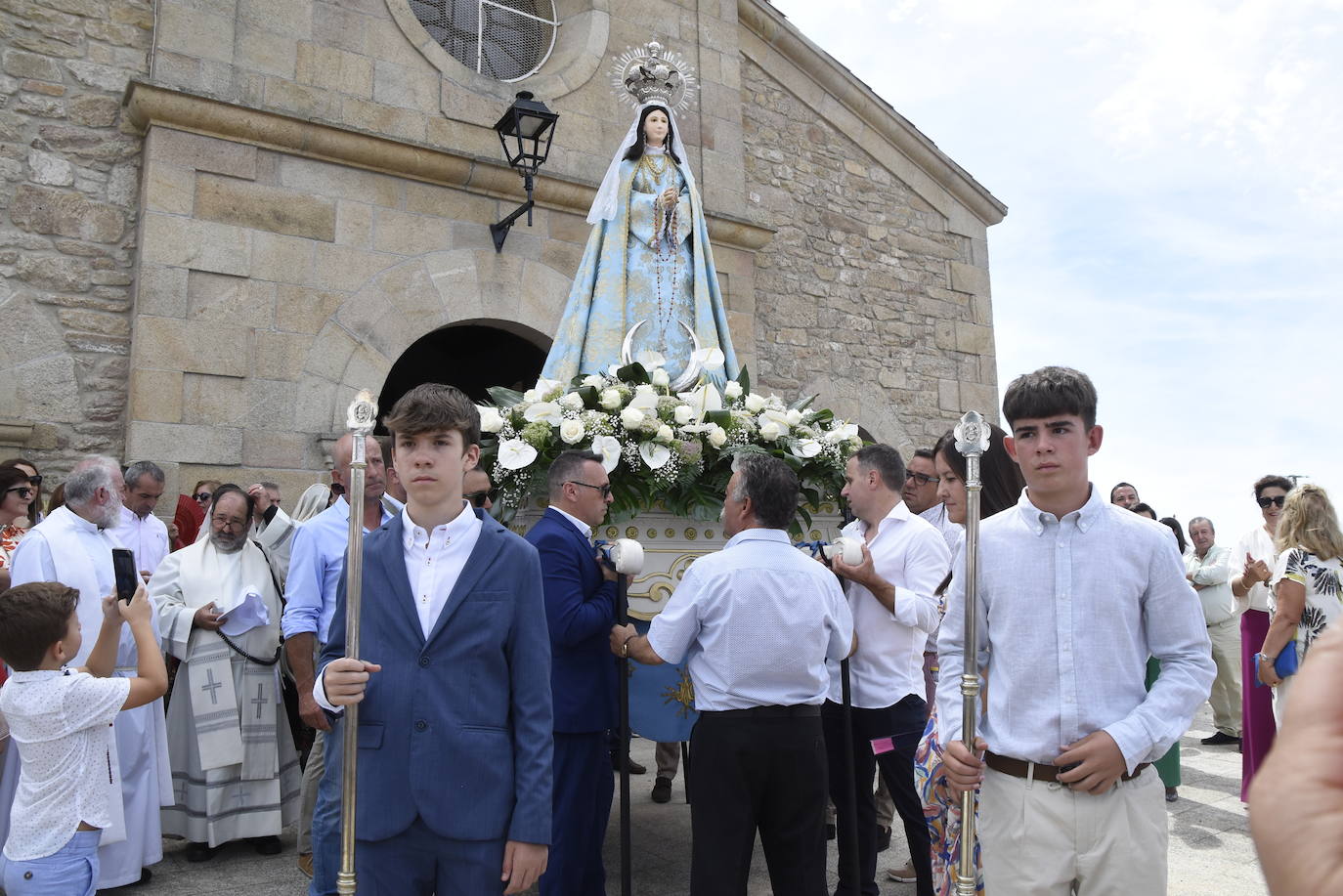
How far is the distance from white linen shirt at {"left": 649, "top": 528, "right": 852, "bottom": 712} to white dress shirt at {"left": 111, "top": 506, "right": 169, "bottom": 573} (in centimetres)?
347

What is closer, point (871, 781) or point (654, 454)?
point (654, 454)

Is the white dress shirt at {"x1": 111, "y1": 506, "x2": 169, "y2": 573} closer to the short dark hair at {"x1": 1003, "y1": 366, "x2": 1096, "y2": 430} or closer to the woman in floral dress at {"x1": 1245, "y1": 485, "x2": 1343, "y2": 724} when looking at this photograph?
the short dark hair at {"x1": 1003, "y1": 366, "x2": 1096, "y2": 430}

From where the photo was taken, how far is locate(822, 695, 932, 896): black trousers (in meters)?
3.62

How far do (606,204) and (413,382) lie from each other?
19.0ft

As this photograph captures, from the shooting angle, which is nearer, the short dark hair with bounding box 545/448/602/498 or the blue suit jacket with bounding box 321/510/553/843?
the blue suit jacket with bounding box 321/510/553/843

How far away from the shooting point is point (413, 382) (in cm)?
1016

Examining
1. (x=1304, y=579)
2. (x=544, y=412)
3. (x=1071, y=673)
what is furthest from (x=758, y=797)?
(x=1304, y=579)

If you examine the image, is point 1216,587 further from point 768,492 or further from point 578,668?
point 578,668

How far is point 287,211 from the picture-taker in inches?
270

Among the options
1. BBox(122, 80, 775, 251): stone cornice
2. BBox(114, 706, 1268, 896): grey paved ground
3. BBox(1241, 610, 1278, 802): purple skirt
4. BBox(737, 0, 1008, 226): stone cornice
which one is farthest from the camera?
BBox(737, 0, 1008, 226): stone cornice

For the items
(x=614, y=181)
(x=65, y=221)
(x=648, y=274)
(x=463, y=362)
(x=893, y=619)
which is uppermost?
(x=65, y=221)

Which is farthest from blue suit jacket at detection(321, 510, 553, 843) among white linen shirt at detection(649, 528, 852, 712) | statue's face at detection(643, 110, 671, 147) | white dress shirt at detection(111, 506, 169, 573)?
white dress shirt at detection(111, 506, 169, 573)

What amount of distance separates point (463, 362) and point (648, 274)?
216 inches

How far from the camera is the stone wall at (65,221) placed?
605cm
